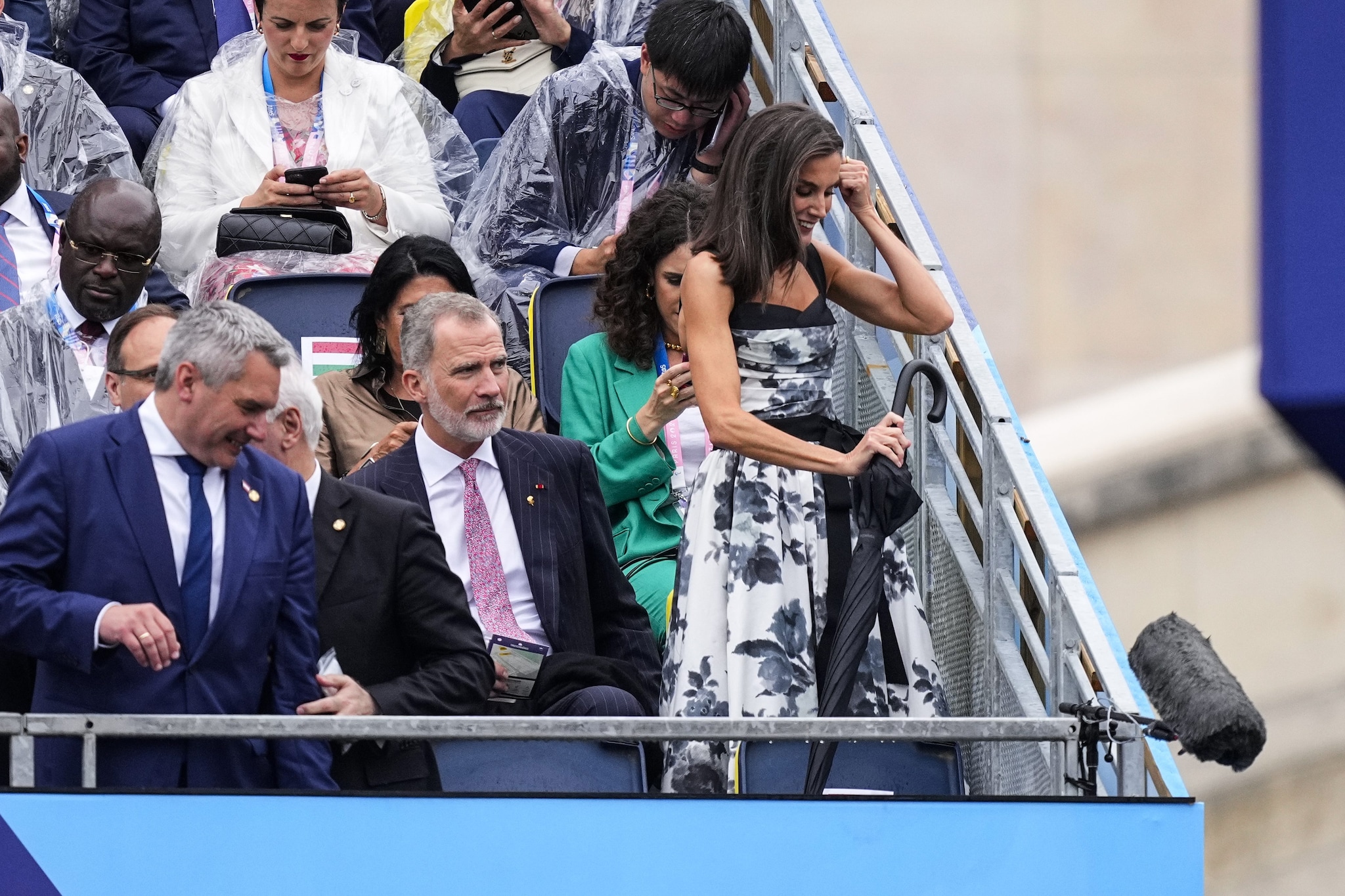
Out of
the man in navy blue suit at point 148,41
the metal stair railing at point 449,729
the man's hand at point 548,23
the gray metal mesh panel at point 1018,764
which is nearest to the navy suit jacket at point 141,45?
the man in navy blue suit at point 148,41

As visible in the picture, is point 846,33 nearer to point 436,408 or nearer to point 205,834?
point 436,408

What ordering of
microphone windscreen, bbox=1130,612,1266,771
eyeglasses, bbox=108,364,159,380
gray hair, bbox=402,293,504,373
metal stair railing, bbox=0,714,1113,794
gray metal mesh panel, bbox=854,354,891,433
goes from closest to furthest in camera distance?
→ metal stair railing, bbox=0,714,1113,794
microphone windscreen, bbox=1130,612,1266,771
eyeglasses, bbox=108,364,159,380
gray hair, bbox=402,293,504,373
gray metal mesh panel, bbox=854,354,891,433

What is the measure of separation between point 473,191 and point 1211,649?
334cm

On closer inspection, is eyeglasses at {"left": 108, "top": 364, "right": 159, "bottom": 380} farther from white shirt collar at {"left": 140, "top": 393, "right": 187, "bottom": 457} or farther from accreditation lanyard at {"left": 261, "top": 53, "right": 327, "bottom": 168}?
accreditation lanyard at {"left": 261, "top": 53, "right": 327, "bottom": 168}

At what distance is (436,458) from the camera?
4.34 metres

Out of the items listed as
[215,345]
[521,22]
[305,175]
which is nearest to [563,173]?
[305,175]

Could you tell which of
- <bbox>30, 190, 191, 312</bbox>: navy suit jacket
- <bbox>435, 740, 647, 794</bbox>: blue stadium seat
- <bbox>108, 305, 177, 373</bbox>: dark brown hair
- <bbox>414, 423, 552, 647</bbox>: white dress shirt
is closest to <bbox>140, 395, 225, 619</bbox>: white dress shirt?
<bbox>435, 740, 647, 794</bbox>: blue stadium seat

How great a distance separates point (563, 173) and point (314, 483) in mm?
2282

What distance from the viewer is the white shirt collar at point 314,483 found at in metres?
3.71

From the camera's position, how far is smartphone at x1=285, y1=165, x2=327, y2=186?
551 cm

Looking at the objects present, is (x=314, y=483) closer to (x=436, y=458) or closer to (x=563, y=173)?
(x=436, y=458)

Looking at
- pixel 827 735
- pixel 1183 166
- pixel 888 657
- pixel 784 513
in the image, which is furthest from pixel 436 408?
pixel 1183 166

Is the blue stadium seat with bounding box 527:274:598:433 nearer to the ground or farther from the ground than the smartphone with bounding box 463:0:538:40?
nearer to the ground

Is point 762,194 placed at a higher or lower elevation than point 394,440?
higher
